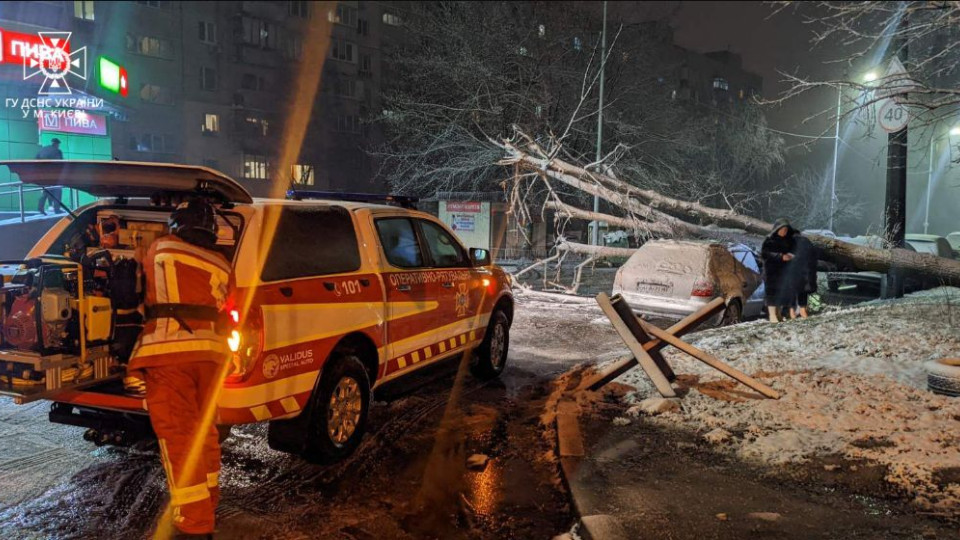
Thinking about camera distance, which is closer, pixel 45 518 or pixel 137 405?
pixel 45 518

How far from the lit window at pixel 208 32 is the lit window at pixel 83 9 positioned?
616cm

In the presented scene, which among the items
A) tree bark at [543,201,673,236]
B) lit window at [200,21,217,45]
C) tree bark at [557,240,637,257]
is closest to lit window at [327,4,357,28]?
lit window at [200,21,217,45]

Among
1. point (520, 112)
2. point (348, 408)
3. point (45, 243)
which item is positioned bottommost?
point (348, 408)

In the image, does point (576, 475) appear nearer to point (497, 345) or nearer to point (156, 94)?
point (497, 345)

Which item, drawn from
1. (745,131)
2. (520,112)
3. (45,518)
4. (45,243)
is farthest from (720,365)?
(745,131)

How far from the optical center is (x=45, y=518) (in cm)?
381

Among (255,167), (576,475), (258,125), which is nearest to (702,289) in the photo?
(576,475)

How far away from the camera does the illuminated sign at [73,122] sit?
19203 millimetres

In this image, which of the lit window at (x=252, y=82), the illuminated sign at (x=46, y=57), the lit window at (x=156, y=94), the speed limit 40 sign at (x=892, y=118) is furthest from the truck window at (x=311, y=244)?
the lit window at (x=252, y=82)

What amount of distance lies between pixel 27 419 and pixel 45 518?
2.33 metres

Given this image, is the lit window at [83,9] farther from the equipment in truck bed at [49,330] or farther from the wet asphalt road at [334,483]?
the equipment in truck bed at [49,330]

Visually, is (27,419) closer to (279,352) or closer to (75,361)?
(75,361)

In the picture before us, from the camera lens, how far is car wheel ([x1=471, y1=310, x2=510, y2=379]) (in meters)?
7.22

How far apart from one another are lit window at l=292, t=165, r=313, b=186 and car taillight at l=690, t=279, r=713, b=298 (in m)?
32.0
